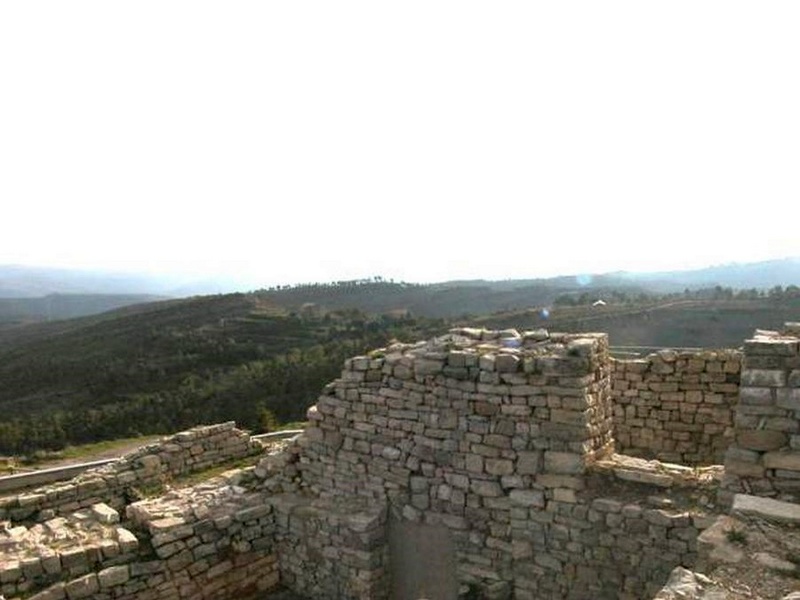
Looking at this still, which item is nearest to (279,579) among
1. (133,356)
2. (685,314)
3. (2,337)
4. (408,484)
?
(408,484)

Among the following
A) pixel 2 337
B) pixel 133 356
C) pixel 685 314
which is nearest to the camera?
pixel 685 314

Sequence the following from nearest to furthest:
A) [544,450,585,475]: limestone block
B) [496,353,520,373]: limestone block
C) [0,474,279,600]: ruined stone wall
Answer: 1. [544,450,585,475]: limestone block
2. [496,353,520,373]: limestone block
3. [0,474,279,600]: ruined stone wall

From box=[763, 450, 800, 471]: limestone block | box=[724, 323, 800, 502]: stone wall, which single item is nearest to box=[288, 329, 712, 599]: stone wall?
box=[724, 323, 800, 502]: stone wall

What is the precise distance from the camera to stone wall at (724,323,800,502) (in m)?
6.57

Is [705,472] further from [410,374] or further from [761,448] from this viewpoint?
[410,374]

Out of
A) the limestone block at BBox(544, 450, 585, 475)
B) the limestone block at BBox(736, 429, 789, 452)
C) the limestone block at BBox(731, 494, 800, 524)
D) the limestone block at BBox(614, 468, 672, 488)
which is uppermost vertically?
the limestone block at BBox(736, 429, 789, 452)

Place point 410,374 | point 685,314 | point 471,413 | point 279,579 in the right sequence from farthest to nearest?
point 685,314 → point 279,579 → point 410,374 → point 471,413

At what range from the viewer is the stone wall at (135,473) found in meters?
11.9

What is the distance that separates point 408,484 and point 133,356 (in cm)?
5061

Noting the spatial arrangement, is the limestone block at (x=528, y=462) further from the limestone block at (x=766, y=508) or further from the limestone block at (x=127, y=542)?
the limestone block at (x=127, y=542)

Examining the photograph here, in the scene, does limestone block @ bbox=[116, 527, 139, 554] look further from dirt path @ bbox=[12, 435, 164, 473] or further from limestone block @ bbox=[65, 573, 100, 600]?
dirt path @ bbox=[12, 435, 164, 473]

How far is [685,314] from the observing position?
152 feet

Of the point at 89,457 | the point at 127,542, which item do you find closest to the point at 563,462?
the point at 127,542

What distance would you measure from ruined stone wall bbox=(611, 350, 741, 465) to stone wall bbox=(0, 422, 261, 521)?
27.5 ft
